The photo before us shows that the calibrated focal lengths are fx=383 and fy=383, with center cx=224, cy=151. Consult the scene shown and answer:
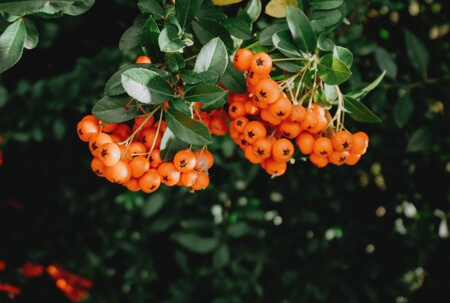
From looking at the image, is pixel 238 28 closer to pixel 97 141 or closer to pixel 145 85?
pixel 145 85

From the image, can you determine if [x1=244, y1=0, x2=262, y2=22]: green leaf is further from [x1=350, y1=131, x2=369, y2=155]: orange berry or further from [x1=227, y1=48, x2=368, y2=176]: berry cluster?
[x1=350, y1=131, x2=369, y2=155]: orange berry

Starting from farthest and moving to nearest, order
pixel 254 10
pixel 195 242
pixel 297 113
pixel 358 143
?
1. pixel 195 242
2. pixel 254 10
3. pixel 358 143
4. pixel 297 113

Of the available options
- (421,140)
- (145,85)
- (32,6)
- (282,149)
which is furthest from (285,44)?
(421,140)

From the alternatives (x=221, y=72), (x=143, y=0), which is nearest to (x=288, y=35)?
(x=221, y=72)

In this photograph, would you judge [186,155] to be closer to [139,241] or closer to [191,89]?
[191,89]

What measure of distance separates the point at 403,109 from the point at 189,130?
4.22 ft

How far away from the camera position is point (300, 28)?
96 centimetres

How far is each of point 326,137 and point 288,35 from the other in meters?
0.29

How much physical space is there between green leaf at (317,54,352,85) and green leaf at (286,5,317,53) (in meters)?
0.05

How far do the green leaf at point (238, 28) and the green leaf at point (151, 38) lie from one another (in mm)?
266

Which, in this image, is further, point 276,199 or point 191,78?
point 276,199

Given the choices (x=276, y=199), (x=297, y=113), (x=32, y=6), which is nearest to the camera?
(x=32, y=6)

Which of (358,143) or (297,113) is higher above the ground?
(297,113)

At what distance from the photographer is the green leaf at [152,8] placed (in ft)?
3.10
